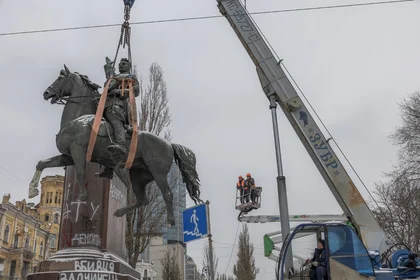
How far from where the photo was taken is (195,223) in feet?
34.9

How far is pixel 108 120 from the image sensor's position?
6.48 metres

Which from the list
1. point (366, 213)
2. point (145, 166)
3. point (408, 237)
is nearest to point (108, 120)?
point (145, 166)

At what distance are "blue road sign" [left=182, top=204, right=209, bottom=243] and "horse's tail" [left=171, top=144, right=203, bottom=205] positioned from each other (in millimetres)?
3524

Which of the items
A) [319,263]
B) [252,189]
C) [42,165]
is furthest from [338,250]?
[252,189]

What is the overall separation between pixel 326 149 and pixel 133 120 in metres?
6.02

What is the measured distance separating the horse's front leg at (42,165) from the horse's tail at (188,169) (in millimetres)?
1760

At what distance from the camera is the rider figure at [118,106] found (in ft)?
Result: 20.7

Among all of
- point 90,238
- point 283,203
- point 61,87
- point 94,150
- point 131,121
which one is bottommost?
point 90,238

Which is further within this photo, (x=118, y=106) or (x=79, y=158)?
(x=118, y=106)

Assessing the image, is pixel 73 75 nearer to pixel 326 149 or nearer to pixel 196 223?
pixel 196 223

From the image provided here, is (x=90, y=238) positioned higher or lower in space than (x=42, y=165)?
lower

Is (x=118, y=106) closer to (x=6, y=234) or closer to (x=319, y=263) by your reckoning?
(x=319, y=263)

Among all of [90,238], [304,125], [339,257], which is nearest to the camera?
[339,257]

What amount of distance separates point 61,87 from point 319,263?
571cm
